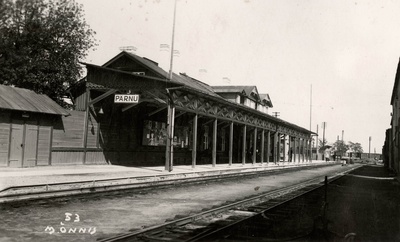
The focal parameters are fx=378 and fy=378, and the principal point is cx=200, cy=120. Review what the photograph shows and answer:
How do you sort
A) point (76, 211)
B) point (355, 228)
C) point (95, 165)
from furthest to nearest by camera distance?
1. point (95, 165)
2. point (76, 211)
3. point (355, 228)

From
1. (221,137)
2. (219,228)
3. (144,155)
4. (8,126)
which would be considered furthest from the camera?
(221,137)

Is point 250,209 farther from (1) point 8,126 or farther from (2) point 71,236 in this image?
(1) point 8,126

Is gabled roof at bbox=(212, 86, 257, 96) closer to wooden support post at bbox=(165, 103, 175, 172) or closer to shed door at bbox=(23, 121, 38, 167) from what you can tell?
wooden support post at bbox=(165, 103, 175, 172)

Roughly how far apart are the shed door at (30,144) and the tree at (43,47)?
22.2 feet

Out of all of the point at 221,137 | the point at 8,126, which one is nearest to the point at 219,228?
the point at 8,126

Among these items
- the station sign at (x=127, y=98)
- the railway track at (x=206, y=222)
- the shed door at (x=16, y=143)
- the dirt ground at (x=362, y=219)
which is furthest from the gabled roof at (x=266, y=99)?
the railway track at (x=206, y=222)

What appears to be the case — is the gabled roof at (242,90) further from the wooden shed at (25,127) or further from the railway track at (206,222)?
the railway track at (206,222)

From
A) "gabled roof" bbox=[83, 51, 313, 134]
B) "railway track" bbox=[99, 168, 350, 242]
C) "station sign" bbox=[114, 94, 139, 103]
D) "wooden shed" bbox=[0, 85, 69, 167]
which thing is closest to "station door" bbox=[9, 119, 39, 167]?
"wooden shed" bbox=[0, 85, 69, 167]

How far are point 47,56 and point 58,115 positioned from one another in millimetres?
7797

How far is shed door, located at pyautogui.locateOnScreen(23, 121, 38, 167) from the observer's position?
660 inches

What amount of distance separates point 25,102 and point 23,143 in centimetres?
191

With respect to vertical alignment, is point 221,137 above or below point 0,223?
above

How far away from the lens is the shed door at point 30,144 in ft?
55.0

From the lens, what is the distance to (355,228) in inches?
312
